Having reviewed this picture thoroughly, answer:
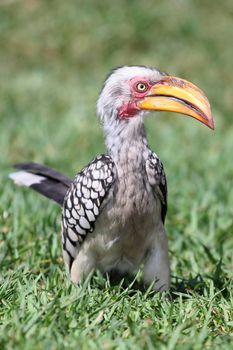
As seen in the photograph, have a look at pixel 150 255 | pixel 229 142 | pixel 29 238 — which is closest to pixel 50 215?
pixel 29 238

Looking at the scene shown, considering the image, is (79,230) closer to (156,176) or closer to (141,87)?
(156,176)

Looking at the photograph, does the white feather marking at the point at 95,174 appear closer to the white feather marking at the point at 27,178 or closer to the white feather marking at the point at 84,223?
the white feather marking at the point at 84,223

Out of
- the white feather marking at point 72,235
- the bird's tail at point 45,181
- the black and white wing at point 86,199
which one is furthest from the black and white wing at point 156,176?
the bird's tail at point 45,181

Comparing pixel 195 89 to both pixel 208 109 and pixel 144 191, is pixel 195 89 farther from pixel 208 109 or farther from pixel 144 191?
pixel 144 191

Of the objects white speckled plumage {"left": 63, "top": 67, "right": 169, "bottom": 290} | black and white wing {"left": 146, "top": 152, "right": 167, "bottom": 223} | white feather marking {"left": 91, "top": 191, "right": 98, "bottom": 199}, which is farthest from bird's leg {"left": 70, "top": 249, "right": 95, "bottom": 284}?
black and white wing {"left": 146, "top": 152, "right": 167, "bottom": 223}

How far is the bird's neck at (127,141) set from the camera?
4168 millimetres

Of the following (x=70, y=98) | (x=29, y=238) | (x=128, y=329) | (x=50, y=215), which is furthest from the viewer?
(x=70, y=98)

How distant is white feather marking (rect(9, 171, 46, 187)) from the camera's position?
502cm

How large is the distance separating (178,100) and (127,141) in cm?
35

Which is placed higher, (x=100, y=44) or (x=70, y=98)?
(x=100, y=44)

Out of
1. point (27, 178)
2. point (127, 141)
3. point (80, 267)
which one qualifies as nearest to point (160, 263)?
point (80, 267)

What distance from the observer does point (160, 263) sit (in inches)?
173

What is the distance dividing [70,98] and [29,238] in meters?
4.51

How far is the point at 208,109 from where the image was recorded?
4.00 meters
